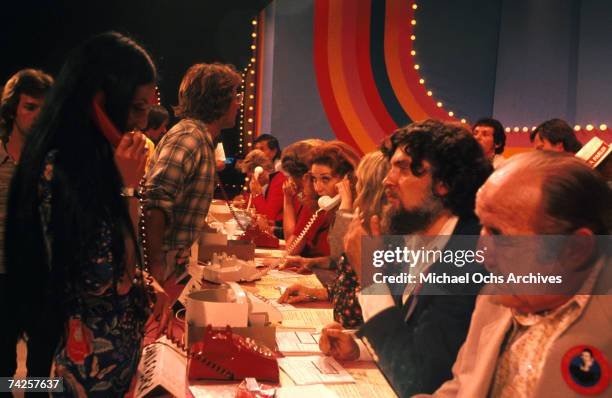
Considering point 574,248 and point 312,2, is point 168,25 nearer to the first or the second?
point 312,2

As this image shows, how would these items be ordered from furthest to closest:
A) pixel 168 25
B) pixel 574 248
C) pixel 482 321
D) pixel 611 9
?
pixel 168 25
pixel 611 9
pixel 482 321
pixel 574 248

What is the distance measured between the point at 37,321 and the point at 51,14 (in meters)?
7.53

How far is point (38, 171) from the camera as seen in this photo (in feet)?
3.79

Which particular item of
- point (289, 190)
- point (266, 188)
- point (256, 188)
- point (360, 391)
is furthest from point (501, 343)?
point (256, 188)

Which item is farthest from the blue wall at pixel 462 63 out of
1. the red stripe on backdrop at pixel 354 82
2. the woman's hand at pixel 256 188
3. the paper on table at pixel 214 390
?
the paper on table at pixel 214 390

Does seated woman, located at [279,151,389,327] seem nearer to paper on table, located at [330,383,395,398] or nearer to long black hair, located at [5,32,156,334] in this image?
paper on table, located at [330,383,395,398]

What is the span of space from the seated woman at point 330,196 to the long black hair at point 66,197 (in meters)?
1.55

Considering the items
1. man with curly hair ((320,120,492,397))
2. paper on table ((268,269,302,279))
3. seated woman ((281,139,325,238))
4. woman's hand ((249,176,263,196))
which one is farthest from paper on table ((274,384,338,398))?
woman's hand ((249,176,263,196))

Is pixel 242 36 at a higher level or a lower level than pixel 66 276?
higher

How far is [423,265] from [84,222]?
0.87m

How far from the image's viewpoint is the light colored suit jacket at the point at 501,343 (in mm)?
834

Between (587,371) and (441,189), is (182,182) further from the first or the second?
(587,371)

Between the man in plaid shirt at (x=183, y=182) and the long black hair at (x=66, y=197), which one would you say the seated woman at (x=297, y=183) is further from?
the long black hair at (x=66, y=197)

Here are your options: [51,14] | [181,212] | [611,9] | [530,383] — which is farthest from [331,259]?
[51,14]
